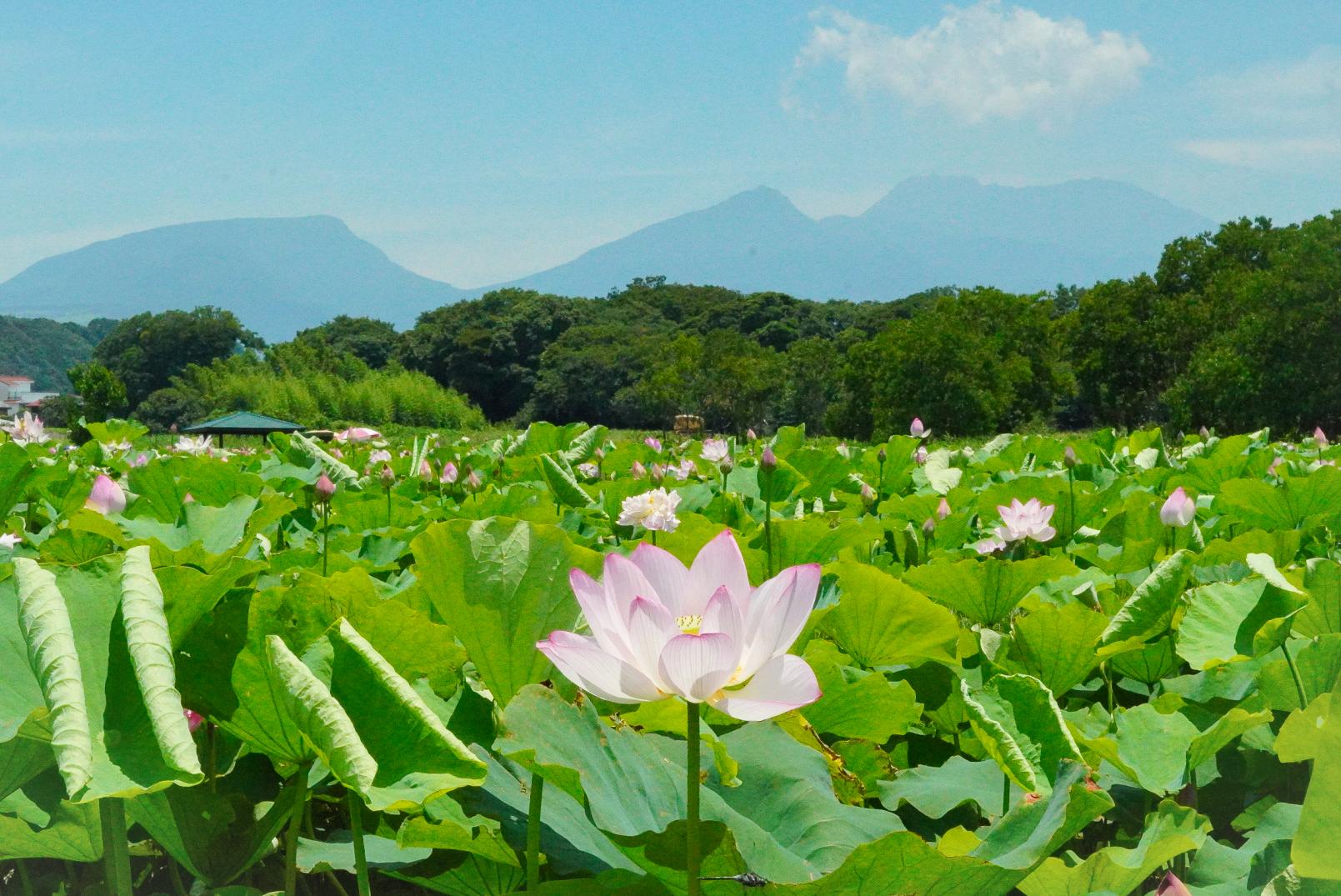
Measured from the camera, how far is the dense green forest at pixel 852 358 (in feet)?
76.6

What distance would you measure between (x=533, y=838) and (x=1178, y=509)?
1285 mm

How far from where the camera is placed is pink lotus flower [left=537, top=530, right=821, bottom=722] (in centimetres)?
56

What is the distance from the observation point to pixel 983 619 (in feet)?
4.42

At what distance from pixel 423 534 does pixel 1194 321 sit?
31605 mm

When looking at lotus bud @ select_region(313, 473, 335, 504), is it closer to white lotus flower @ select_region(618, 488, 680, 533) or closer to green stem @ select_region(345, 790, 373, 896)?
white lotus flower @ select_region(618, 488, 680, 533)

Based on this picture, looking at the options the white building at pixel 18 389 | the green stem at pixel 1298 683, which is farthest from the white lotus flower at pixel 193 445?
the white building at pixel 18 389

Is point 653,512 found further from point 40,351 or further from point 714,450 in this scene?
point 40,351

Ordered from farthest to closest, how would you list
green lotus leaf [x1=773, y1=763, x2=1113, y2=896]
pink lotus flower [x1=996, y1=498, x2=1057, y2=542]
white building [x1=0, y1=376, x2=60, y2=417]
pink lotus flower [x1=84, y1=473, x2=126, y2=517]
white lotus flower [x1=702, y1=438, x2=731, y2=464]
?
white building [x1=0, y1=376, x2=60, y2=417] → white lotus flower [x1=702, y1=438, x2=731, y2=464] → pink lotus flower [x1=996, y1=498, x2=1057, y2=542] → pink lotus flower [x1=84, y1=473, x2=126, y2=517] → green lotus leaf [x1=773, y1=763, x2=1113, y2=896]

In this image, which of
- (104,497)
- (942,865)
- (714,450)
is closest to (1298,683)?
(942,865)

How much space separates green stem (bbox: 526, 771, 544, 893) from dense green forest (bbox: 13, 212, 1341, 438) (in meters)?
25.8

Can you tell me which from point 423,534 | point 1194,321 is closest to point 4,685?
point 423,534

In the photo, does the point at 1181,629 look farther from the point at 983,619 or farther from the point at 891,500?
the point at 891,500

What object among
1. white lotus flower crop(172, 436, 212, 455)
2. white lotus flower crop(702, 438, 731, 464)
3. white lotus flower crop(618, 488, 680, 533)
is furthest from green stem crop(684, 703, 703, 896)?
white lotus flower crop(172, 436, 212, 455)

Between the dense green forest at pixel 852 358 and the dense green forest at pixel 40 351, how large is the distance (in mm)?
83742
